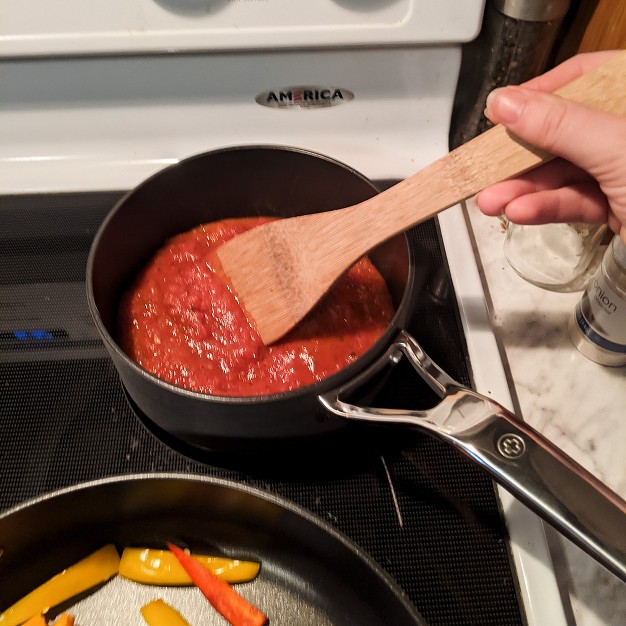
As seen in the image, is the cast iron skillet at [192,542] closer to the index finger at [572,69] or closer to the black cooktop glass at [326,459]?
the black cooktop glass at [326,459]

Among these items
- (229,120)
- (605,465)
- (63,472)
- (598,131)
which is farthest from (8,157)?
(605,465)

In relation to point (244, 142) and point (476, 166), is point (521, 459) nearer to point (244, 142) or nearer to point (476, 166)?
point (476, 166)

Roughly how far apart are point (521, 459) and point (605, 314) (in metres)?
0.28

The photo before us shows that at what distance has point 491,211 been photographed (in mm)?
688

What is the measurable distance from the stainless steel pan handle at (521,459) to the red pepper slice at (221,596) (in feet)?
0.76

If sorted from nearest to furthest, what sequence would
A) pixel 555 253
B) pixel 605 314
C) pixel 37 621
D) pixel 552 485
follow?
pixel 552 485, pixel 37 621, pixel 605 314, pixel 555 253

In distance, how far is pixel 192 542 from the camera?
619mm

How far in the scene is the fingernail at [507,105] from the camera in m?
0.52

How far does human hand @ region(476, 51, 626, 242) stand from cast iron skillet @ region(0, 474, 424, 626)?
0.40m

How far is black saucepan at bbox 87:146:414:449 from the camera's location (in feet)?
1.71

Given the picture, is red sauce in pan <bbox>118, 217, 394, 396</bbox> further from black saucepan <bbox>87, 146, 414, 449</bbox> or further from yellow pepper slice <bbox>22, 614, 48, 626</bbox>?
yellow pepper slice <bbox>22, 614, 48, 626</bbox>

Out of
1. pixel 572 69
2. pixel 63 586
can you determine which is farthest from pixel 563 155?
pixel 63 586

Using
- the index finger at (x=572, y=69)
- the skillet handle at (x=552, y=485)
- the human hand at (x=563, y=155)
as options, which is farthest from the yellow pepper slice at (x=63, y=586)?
the index finger at (x=572, y=69)

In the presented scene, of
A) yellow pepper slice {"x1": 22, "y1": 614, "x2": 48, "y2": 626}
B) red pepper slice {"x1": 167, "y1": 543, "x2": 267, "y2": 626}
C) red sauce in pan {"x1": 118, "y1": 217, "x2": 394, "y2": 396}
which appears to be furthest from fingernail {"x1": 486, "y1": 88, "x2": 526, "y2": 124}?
yellow pepper slice {"x1": 22, "y1": 614, "x2": 48, "y2": 626}
